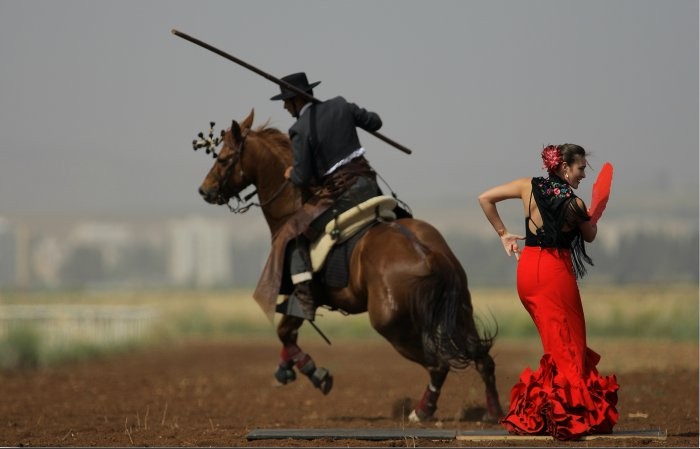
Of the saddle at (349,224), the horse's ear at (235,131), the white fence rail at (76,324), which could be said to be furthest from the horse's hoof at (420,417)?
the white fence rail at (76,324)

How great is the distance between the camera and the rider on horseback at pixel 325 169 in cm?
1152

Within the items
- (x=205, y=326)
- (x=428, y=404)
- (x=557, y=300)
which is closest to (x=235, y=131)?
(x=428, y=404)

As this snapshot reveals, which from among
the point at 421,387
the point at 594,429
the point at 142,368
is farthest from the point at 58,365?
the point at 594,429

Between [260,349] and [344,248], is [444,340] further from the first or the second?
[260,349]

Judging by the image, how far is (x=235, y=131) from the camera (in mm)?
12297

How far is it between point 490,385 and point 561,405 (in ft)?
6.85

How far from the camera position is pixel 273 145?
12.3 meters

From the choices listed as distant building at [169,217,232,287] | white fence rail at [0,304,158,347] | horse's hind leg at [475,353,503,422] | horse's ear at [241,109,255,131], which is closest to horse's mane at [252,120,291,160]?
horse's ear at [241,109,255,131]

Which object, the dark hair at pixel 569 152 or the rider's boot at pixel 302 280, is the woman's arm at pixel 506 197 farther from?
the rider's boot at pixel 302 280

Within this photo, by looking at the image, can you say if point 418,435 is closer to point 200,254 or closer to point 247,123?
point 247,123

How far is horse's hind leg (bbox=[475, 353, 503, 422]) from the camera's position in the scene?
445 inches

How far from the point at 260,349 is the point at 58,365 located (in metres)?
7.59

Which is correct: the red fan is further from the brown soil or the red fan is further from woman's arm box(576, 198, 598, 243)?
the brown soil

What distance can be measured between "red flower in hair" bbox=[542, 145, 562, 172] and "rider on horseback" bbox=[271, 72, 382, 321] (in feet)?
6.88
